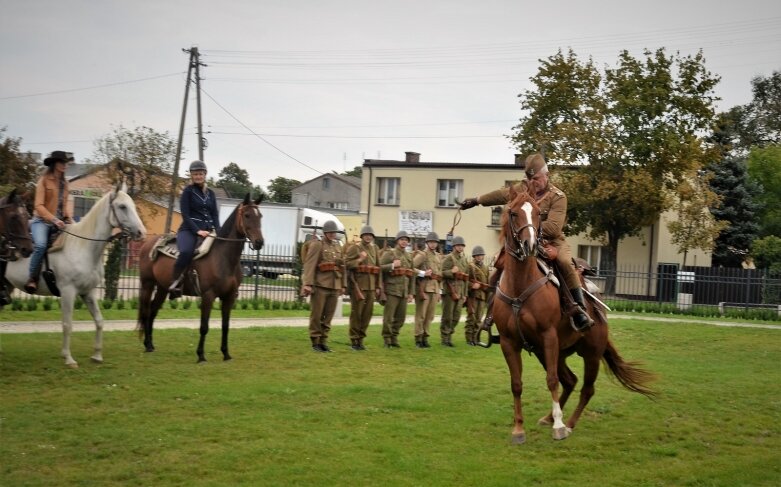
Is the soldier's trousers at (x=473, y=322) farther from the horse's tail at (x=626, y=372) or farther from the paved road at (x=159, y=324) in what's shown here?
the horse's tail at (x=626, y=372)

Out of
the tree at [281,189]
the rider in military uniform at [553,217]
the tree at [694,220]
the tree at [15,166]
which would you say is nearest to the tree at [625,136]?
the tree at [694,220]

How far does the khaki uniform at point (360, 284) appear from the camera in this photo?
18484 millimetres

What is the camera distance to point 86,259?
14062mm

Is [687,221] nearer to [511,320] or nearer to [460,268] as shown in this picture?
[460,268]

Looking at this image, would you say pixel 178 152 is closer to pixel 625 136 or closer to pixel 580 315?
pixel 625 136

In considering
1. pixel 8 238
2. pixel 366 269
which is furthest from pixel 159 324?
pixel 8 238

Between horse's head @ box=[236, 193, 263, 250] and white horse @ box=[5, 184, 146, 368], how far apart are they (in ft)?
5.69

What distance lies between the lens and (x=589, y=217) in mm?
48438

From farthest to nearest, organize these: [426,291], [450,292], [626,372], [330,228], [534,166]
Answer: [450,292] < [426,291] < [330,228] < [626,372] < [534,166]

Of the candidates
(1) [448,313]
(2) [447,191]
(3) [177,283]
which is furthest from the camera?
(2) [447,191]

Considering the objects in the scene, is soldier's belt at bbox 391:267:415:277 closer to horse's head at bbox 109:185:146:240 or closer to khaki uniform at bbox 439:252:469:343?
khaki uniform at bbox 439:252:469:343

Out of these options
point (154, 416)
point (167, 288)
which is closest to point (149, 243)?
point (167, 288)

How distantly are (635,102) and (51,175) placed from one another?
121ft

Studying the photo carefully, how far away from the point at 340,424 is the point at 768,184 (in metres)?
59.2
